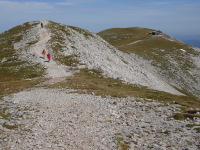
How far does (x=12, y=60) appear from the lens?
4969 cm

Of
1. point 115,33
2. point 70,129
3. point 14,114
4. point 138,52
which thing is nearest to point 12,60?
point 14,114

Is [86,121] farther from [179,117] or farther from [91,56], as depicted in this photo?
[91,56]

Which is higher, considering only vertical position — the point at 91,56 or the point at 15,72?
the point at 91,56

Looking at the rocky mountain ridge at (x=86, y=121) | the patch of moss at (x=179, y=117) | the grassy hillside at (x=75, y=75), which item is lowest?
the rocky mountain ridge at (x=86, y=121)

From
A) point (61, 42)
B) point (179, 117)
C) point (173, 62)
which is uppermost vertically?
point (61, 42)

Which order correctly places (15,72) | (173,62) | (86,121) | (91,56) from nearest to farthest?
(86,121)
(15,72)
(91,56)
(173,62)

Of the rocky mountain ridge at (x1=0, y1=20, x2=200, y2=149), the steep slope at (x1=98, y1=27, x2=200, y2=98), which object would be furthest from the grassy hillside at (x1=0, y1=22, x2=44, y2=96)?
the steep slope at (x1=98, y1=27, x2=200, y2=98)

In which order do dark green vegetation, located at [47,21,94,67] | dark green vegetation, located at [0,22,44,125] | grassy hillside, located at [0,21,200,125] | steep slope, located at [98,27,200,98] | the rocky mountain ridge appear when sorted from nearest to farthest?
the rocky mountain ridge, grassy hillside, located at [0,21,200,125], dark green vegetation, located at [0,22,44,125], dark green vegetation, located at [47,21,94,67], steep slope, located at [98,27,200,98]

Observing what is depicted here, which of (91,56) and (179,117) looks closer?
(179,117)

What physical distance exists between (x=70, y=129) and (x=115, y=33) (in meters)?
172

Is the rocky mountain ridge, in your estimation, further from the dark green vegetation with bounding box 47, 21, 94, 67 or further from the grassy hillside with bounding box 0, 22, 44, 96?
the dark green vegetation with bounding box 47, 21, 94, 67

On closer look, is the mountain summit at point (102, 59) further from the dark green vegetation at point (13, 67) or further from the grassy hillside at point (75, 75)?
the dark green vegetation at point (13, 67)

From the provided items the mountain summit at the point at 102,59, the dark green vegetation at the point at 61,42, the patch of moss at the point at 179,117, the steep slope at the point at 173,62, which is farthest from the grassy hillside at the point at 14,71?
the steep slope at the point at 173,62


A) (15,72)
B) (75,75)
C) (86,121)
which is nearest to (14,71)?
(15,72)
